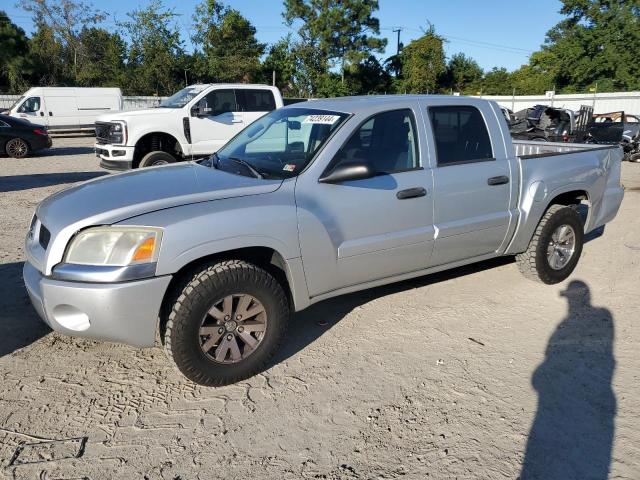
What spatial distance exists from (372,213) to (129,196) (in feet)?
5.27

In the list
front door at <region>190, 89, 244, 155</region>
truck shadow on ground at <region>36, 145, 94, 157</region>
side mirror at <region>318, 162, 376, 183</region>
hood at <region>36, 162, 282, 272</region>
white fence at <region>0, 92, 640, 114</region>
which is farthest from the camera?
white fence at <region>0, 92, 640, 114</region>

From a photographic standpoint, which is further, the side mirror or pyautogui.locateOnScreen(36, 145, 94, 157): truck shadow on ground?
pyautogui.locateOnScreen(36, 145, 94, 157): truck shadow on ground

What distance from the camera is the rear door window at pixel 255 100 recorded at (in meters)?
11.4

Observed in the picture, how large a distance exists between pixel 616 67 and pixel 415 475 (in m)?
48.0

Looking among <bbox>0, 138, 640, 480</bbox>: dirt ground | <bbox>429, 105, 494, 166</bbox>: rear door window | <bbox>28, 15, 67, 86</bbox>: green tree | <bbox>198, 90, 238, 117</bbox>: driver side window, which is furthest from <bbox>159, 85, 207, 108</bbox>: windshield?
<bbox>28, 15, 67, 86</bbox>: green tree

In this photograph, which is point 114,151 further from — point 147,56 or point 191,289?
point 147,56

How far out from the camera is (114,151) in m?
9.75

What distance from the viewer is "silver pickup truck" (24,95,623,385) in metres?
2.92

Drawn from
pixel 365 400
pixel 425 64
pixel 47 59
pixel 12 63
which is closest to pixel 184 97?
pixel 365 400

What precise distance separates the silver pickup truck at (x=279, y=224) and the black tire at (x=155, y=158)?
5.86 m

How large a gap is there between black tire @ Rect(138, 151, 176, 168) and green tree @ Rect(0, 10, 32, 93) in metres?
31.5

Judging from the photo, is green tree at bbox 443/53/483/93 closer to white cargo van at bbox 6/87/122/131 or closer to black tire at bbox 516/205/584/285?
white cargo van at bbox 6/87/122/131

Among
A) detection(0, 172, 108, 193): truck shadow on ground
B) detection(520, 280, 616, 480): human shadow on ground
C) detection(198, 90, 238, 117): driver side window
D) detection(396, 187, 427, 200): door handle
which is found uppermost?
detection(198, 90, 238, 117): driver side window

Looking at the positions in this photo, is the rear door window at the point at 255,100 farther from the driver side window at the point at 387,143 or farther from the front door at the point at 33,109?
the front door at the point at 33,109
